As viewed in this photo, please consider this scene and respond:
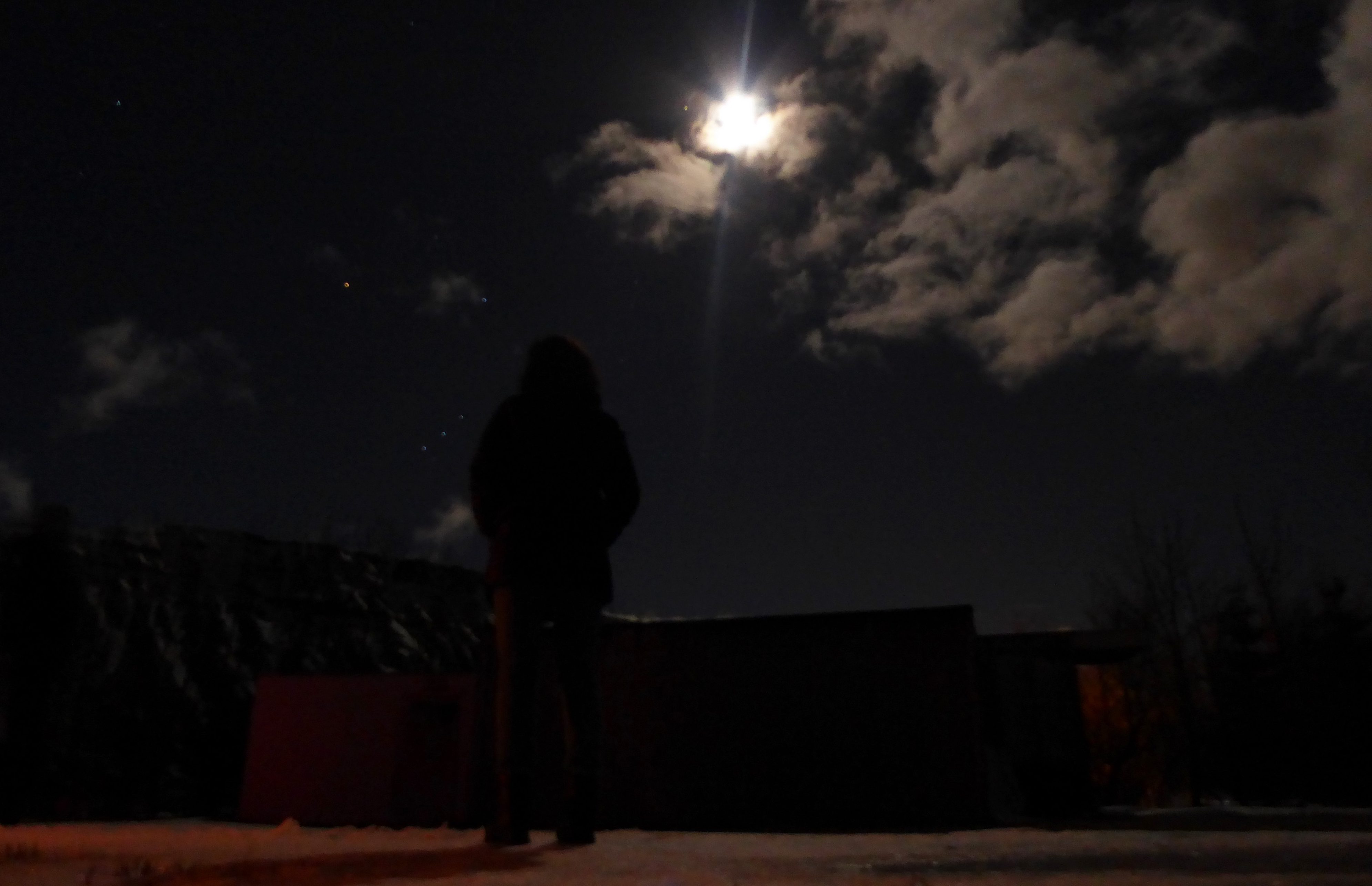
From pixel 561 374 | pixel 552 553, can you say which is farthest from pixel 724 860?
pixel 561 374

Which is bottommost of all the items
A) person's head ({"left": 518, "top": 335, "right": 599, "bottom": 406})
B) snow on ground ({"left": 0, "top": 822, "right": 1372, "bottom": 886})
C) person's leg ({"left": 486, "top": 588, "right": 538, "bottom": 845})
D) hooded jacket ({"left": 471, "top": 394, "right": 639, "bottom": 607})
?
snow on ground ({"left": 0, "top": 822, "right": 1372, "bottom": 886})

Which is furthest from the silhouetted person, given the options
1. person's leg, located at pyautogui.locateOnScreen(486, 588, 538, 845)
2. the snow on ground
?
the snow on ground

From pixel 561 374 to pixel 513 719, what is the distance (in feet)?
3.79

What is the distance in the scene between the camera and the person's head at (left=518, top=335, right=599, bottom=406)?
2.80 meters

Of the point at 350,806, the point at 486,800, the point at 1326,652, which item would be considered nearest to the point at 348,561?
A: the point at 350,806

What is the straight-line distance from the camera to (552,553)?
8.38 ft

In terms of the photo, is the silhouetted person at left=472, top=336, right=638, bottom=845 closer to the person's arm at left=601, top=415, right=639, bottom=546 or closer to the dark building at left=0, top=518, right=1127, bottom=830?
the person's arm at left=601, top=415, right=639, bottom=546

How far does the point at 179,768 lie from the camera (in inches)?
445

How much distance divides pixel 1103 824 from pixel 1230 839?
1026 mm

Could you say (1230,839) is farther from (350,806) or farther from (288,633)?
(288,633)

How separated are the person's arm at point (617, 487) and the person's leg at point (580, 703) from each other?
294 mm

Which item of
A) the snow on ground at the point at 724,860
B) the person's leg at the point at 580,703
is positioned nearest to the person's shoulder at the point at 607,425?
the person's leg at the point at 580,703

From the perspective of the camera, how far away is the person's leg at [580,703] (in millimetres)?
2414

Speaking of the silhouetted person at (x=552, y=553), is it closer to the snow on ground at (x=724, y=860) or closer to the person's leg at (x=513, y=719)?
the person's leg at (x=513, y=719)
